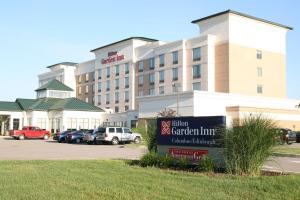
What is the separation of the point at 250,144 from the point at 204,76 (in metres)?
58.0

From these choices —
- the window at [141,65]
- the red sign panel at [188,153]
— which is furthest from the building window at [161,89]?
the red sign panel at [188,153]

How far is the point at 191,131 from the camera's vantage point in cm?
1477

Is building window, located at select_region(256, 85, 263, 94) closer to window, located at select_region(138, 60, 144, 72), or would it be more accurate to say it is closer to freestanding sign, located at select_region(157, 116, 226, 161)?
window, located at select_region(138, 60, 144, 72)

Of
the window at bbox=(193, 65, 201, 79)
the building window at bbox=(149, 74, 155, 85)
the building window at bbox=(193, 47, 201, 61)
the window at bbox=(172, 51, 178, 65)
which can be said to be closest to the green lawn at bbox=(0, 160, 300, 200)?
the window at bbox=(193, 65, 201, 79)

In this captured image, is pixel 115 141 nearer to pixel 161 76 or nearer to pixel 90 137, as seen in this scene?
pixel 90 137

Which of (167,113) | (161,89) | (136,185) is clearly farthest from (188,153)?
(161,89)

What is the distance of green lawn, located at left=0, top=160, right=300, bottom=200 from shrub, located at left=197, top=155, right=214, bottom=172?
93 cm

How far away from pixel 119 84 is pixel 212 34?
82.3ft

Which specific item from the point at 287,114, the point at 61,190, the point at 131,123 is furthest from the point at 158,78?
the point at 61,190

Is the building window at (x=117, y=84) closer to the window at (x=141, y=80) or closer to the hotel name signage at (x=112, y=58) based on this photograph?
the hotel name signage at (x=112, y=58)

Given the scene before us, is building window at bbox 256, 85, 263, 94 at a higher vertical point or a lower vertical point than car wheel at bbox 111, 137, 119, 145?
higher

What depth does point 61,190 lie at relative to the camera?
377 inches

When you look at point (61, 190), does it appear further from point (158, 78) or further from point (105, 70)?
point (105, 70)

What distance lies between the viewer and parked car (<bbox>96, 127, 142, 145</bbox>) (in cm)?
4034
